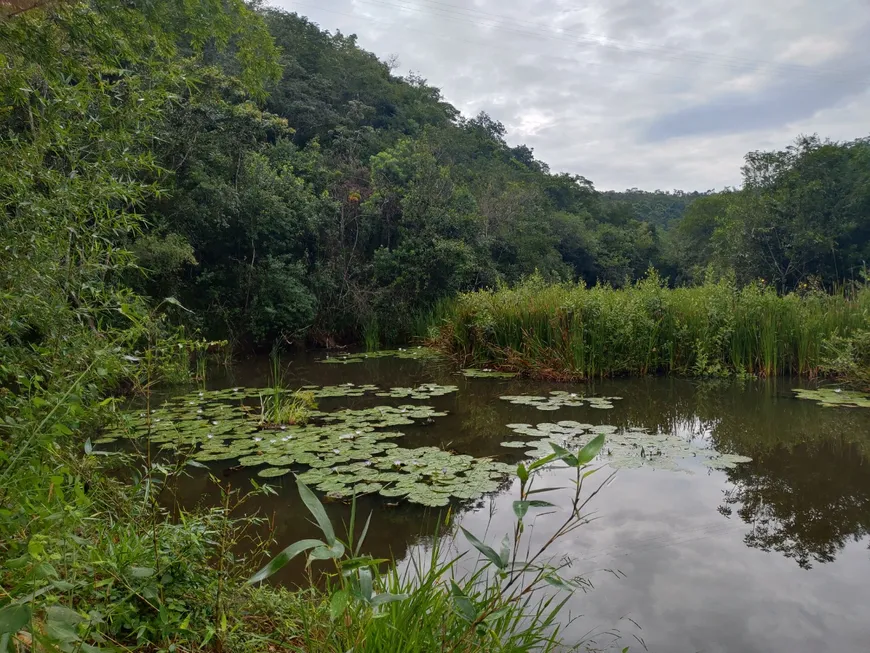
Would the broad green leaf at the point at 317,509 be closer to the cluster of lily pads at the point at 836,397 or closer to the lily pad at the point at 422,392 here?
the lily pad at the point at 422,392

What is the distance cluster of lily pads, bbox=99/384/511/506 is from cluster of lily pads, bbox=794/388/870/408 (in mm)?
3622

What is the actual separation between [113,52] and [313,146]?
427 inches

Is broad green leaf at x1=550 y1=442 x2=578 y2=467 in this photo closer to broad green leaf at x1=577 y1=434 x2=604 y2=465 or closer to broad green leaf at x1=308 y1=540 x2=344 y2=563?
broad green leaf at x1=577 y1=434 x2=604 y2=465

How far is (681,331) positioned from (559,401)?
8.00ft

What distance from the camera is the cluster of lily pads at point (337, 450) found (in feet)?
11.2

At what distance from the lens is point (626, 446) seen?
14.1 feet

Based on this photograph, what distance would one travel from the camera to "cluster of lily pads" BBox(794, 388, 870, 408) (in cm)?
529

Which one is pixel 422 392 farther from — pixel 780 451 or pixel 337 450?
pixel 780 451

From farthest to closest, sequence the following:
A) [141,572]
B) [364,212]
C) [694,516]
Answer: [364,212]
[694,516]
[141,572]

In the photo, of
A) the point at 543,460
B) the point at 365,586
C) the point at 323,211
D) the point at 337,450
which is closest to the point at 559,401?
the point at 337,450

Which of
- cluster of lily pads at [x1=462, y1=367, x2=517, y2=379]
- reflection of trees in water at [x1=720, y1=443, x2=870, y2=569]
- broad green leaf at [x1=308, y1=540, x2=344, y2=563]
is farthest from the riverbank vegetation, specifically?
reflection of trees in water at [x1=720, y1=443, x2=870, y2=569]

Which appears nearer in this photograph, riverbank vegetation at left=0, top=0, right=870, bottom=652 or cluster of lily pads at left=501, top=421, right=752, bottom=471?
riverbank vegetation at left=0, top=0, right=870, bottom=652

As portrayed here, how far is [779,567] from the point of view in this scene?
254 cm

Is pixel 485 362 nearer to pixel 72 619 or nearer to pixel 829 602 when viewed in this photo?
pixel 829 602
